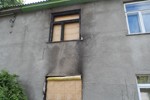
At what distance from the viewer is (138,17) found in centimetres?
657

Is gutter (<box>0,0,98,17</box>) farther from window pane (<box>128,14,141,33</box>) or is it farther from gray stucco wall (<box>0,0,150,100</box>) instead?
window pane (<box>128,14,141,33</box>)

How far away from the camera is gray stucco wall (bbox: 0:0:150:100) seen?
221 inches

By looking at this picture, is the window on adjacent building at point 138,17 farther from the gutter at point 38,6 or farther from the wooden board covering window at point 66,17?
the wooden board covering window at point 66,17

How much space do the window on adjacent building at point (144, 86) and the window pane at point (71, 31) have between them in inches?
114

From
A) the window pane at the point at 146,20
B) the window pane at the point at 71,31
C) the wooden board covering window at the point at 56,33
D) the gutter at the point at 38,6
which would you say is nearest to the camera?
the window pane at the point at 146,20

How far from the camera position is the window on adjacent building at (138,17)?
633cm

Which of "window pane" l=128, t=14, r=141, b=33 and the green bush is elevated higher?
"window pane" l=128, t=14, r=141, b=33

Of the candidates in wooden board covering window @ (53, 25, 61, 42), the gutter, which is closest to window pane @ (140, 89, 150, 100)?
wooden board covering window @ (53, 25, 61, 42)

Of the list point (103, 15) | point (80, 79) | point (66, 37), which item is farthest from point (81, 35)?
point (80, 79)

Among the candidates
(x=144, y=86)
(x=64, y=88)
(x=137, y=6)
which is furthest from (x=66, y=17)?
(x=144, y=86)

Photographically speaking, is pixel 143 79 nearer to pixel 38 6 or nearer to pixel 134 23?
pixel 134 23

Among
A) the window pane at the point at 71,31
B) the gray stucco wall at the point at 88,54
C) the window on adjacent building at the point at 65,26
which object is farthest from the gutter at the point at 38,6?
the window pane at the point at 71,31

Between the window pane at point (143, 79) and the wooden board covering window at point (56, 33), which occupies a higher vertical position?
the wooden board covering window at point (56, 33)

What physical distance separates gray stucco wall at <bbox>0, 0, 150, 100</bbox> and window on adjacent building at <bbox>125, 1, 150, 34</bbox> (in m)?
0.30
